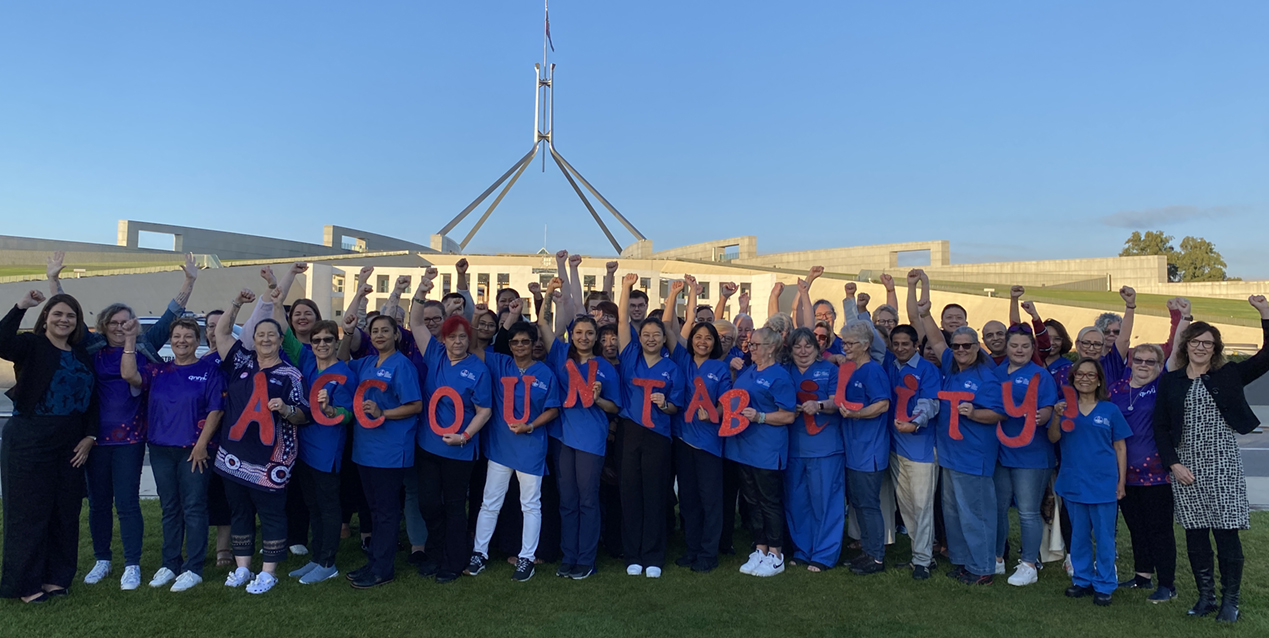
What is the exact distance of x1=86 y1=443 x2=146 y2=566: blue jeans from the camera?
179 inches

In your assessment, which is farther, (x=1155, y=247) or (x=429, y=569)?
(x=1155, y=247)

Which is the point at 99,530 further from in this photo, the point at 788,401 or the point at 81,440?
the point at 788,401

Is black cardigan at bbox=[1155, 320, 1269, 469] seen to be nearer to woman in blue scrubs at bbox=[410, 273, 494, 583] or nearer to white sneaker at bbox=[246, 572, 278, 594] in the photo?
woman in blue scrubs at bbox=[410, 273, 494, 583]

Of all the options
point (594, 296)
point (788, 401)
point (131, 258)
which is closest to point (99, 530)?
point (594, 296)

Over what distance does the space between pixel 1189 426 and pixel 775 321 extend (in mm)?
2435

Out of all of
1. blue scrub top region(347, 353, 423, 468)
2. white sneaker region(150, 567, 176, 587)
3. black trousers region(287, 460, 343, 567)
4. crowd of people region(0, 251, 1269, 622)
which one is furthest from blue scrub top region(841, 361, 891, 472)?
white sneaker region(150, 567, 176, 587)

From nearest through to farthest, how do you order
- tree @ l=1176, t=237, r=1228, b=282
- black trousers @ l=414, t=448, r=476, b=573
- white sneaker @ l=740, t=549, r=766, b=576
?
1. black trousers @ l=414, t=448, r=476, b=573
2. white sneaker @ l=740, t=549, r=766, b=576
3. tree @ l=1176, t=237, r=1228, b=282

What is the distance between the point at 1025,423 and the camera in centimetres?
463

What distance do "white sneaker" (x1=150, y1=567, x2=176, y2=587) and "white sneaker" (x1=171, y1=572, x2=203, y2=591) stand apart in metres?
0.05

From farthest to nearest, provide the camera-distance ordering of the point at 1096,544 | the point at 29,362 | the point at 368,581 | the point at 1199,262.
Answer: the point at 1199,262 < the point at 368,581 < the point at 1096,544 < the point at 29,362

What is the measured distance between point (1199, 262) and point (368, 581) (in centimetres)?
4563

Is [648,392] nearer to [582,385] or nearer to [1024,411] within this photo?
[582,385]

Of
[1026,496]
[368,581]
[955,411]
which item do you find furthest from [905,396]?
[368,581]

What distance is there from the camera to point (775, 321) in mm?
5195
